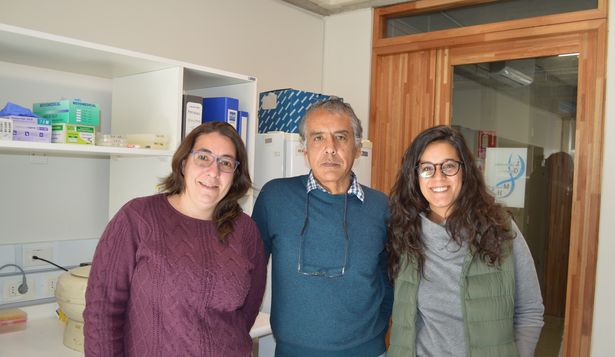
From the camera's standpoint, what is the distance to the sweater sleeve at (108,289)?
1312 millimetres

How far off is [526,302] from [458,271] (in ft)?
0.76

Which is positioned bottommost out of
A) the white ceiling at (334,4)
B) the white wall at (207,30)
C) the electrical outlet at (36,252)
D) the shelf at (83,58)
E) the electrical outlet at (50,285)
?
the electrical outlet at (50,285)

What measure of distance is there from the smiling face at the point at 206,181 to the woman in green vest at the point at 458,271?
1.92 ft

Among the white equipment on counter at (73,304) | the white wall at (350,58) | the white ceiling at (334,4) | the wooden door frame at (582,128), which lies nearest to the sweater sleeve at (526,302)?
the white equipment on counter at (73,304)

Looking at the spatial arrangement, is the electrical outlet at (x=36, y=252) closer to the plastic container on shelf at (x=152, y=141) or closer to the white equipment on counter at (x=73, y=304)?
the white equipment on counter at (x=73, y=304)

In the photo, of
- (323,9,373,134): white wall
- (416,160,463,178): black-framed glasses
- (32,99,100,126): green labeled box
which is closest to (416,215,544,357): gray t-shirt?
(416,160,463,178): black-framed glasses

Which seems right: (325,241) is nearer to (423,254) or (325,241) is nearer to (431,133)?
(423,254)

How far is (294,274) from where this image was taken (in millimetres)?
1629

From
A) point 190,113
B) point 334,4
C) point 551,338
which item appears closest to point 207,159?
Answer: point 190,113

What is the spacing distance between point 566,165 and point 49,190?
2782 mm

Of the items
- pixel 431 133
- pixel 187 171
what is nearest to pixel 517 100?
pixel 431 133

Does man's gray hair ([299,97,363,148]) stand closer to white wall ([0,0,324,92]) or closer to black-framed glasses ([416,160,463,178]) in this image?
black-framed glasses ([416,160,463,178])

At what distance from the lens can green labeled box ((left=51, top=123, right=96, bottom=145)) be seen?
1805 millimetres

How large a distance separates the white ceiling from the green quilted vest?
255 centimetres
